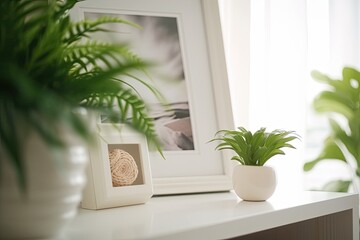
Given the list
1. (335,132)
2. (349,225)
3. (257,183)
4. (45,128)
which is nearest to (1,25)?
(45,128)

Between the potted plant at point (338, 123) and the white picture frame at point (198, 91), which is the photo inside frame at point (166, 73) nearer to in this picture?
the white picture frame at point (198, 91)

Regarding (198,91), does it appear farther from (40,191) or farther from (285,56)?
(40,191)

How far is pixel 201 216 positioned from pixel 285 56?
101 centimetres

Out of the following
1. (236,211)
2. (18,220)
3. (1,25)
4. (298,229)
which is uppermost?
(1,25)

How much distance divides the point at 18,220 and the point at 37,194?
5 centimetres

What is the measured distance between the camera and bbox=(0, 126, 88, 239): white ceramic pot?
569mm

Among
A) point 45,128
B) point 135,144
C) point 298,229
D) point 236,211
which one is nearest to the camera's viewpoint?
point 45,128

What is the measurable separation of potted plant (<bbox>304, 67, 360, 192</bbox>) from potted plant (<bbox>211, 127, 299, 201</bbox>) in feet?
1.90

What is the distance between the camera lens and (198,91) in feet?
4.39

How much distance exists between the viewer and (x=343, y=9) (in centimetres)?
170

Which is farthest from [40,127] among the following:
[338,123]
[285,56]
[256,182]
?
[338,123]

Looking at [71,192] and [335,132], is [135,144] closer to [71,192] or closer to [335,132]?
[71,192]

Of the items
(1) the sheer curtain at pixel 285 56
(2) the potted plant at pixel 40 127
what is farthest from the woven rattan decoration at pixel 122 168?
(1) the sheer curtain at pixel 285 56

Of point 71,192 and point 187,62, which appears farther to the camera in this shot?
point 187,62
